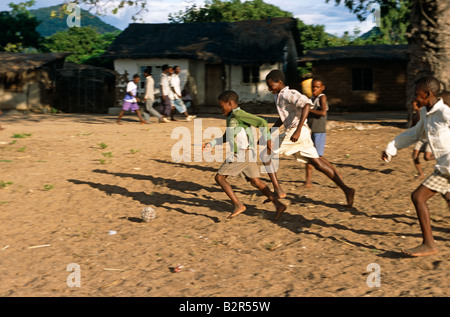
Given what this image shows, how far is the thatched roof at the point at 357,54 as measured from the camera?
2231cm

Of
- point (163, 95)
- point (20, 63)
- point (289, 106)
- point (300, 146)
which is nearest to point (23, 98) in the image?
point (20, 63)

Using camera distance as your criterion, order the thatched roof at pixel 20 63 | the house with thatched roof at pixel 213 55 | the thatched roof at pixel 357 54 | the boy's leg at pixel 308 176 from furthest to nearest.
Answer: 1. the house with thatched roof at pixel 213 55
2. the thatched roof at pixel 357 54
3. the thatched roof at pixel 20 63
4. the boy's leg at pixel 308 176

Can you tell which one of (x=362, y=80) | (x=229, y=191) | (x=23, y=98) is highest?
(x=362, y=80)

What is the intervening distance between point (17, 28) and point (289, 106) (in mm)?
28750

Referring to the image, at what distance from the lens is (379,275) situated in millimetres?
4262

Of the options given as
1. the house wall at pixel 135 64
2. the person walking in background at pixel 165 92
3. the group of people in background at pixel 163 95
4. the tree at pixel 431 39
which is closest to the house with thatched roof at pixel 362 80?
the house wall at pixel 135 64

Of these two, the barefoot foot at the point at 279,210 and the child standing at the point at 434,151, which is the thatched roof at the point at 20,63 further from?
the child standing at the point at 434,151

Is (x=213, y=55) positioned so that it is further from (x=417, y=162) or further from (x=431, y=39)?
(x=417, y=162)

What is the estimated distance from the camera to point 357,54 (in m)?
22.6

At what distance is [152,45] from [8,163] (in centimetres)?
A: 1561

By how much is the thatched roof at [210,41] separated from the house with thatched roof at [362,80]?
1.94 metres

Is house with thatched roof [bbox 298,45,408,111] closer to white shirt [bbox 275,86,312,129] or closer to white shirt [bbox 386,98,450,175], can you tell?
white shirt [bbox 275,86,312,129]

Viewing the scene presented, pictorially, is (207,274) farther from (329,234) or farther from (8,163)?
(8,163)
